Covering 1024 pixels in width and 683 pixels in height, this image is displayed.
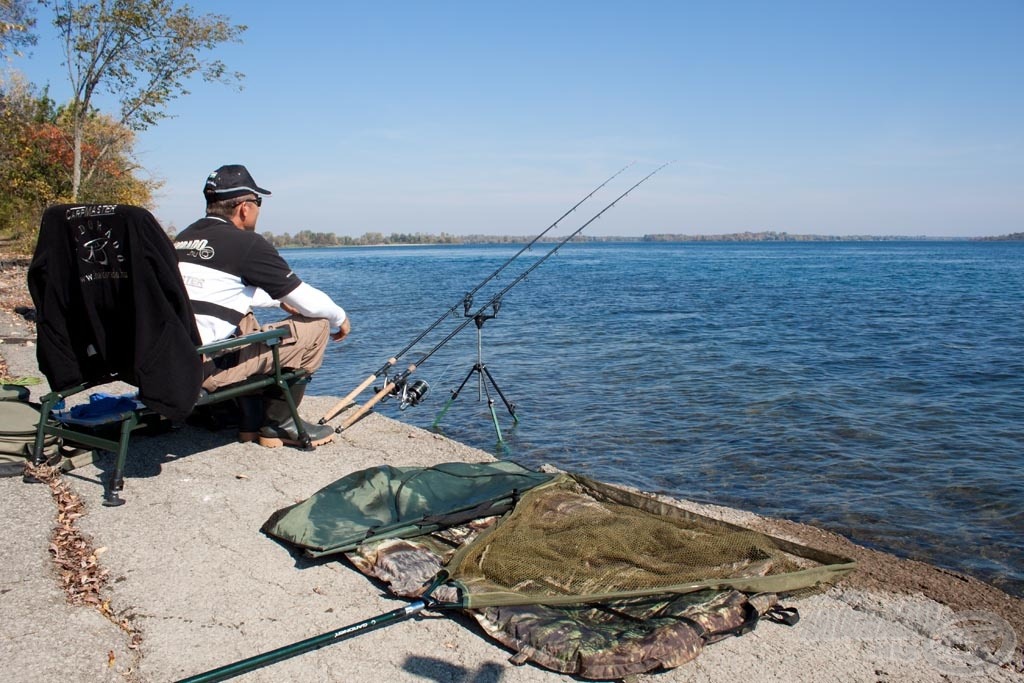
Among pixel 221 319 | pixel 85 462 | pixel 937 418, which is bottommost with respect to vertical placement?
pixel 937 418

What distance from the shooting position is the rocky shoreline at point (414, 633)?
289cm

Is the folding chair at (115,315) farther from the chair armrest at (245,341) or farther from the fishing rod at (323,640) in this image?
the fishing rod at (323,640)

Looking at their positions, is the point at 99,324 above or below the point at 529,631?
above

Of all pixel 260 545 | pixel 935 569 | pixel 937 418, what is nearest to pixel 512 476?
pixel 260 545

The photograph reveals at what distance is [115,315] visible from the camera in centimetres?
397

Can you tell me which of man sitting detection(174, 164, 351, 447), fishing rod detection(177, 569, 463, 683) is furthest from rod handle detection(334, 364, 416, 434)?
fishing rod detection(177, 569, 463, 683)

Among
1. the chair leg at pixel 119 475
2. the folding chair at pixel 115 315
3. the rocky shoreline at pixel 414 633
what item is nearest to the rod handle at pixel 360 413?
the rocky shoreline at pixel 414 633

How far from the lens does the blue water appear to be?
19.4ft

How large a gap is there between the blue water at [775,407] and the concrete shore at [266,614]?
4.98ft

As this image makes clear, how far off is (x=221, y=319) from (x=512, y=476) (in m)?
1.78

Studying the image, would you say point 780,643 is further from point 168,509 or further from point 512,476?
point 168,509

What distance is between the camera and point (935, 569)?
15.1 feet

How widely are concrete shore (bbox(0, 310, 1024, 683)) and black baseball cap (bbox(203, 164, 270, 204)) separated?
5.07 ft

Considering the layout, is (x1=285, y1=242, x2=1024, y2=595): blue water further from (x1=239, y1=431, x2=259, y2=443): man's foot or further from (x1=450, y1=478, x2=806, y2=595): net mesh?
(x1=239, y1=431, x2=259, y2=443): man's foot
